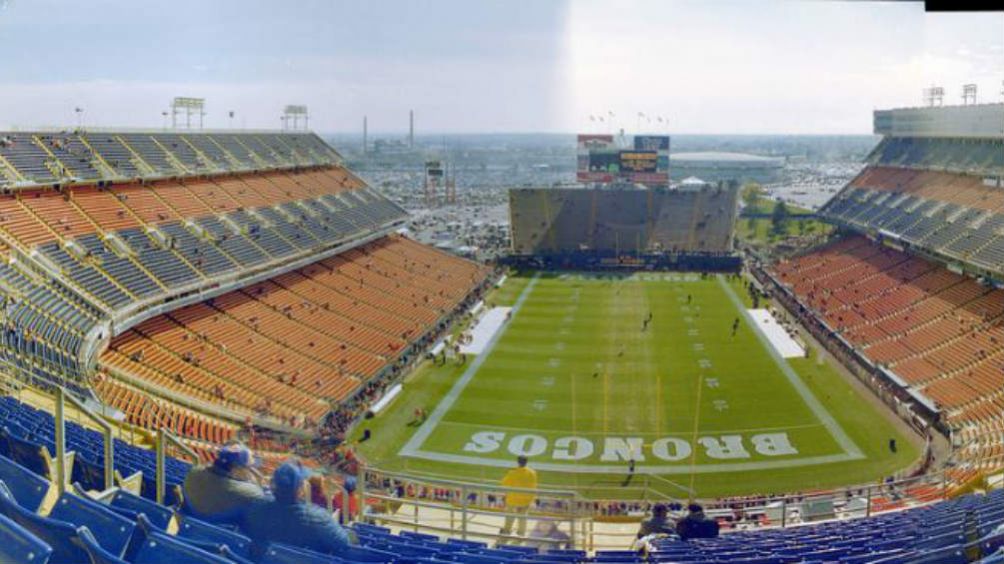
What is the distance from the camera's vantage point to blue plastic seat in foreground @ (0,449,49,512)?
3410 millimetres

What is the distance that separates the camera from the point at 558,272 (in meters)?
30.0

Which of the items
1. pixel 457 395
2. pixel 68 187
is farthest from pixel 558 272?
pixel 68 187

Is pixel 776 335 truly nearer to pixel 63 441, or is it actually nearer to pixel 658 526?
pixel 658 526

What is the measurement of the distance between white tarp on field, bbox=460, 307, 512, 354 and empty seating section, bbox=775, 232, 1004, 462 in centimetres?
822

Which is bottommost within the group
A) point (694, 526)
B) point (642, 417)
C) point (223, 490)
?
point (642, 417)

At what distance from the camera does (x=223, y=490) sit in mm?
3760

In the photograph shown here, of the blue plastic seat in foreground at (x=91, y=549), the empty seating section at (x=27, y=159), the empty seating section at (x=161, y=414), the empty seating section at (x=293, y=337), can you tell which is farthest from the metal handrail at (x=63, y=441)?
the empty seating section at (x=27, y=159)

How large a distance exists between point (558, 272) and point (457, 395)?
569 inches

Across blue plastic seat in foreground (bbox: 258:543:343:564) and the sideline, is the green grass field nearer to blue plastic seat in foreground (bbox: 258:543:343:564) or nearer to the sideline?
the sideline

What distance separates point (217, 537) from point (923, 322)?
61.1 feet

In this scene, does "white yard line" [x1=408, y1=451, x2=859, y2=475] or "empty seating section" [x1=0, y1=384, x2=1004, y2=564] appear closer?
"empty seating section" [x1=0, y1=384, x2=1004, y2=564]

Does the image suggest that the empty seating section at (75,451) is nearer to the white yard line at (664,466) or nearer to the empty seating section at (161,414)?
the empty seating section at (161,414)

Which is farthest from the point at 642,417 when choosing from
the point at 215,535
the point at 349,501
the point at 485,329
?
the point at 215,535

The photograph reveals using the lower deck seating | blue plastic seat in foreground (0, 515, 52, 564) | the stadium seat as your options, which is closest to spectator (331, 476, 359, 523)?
the lower deck seating
